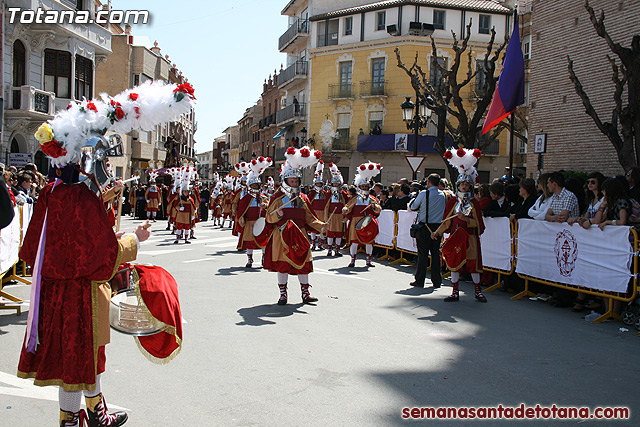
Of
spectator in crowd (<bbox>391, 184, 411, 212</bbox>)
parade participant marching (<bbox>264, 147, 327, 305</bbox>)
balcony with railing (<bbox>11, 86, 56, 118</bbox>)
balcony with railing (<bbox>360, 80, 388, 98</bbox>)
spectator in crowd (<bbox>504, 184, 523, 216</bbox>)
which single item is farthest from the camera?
balcony with railing (<bbox>360, 80, 388, 98</bbox>)

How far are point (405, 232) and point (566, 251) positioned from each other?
546 centimetres

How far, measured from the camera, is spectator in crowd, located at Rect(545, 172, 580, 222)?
29.3 ft

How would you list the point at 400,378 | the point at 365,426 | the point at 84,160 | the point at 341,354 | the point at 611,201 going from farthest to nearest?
the point at 611,201, the point at 341,354, the point at 400,378, the point at 365,426, the point at 84,160

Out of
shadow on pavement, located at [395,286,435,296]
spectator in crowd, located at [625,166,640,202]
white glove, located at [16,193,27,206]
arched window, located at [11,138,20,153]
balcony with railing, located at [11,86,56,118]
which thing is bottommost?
shadow on pavement, located at [395,286,435,296]

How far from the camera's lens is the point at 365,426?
4203 mm

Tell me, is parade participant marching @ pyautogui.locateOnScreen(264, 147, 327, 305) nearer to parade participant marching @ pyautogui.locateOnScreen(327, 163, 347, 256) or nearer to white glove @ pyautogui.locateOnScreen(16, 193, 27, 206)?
white glove @ pyautogui.locateOnScreen(16, 193, 27, 206)

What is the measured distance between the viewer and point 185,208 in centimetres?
1769

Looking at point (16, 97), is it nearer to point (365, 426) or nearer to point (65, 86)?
point (65, 86)

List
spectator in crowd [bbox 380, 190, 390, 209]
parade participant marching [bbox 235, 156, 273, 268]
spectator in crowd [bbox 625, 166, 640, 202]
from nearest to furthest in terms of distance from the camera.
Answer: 1. spectator in crowd [bbox 625, 166, 640, 202]
2. parade participant marching [bbox 235, 156, 273, 268]
3. spectator in crowd [bbox 380, 190, 390, 209]

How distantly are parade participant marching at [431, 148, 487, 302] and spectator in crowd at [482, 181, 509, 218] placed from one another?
5.47 feet

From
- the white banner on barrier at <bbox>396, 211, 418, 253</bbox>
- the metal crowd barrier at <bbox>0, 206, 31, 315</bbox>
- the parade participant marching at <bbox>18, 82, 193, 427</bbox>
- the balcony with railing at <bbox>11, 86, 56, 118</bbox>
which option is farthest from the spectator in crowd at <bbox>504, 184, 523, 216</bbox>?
the balcony with railing at <bbox>11, 86, 56, 118</bbox>

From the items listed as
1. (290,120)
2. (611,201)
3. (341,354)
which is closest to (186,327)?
(341,354)

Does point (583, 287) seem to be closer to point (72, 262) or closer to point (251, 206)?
point (251, 206)

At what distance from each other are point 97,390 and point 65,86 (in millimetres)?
26436
